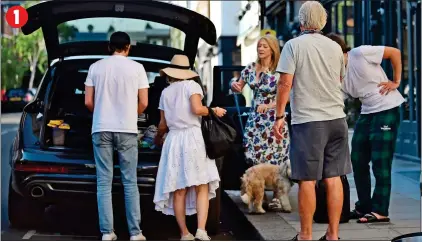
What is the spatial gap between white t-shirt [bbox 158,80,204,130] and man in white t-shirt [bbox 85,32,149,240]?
0.62ft

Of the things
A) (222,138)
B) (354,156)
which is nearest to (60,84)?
(222,138)

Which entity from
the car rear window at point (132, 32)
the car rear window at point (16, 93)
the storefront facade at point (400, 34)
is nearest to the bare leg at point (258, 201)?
the car rear window at point (132, 32)

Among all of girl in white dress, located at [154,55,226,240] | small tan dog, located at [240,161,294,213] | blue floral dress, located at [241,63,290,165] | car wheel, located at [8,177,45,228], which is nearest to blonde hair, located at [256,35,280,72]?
blue floral dress, located at [241,63,290,165]

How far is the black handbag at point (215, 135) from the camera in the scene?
254 inches

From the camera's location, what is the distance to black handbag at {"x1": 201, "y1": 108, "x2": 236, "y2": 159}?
254 inches

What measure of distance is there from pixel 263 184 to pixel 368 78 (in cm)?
144

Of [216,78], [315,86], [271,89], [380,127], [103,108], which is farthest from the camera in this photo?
[216,78]

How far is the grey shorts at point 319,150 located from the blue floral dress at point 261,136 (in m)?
1.79

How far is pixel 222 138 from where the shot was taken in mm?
6457

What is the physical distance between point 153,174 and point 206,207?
505 mm

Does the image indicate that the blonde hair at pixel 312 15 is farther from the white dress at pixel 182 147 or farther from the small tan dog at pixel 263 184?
the small tan dog at pixel 263 184

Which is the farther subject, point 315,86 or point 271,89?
point 271,89

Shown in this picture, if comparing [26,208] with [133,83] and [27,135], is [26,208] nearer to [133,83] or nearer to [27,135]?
[27,135]

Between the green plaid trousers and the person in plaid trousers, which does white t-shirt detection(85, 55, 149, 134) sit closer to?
the person in plaid trousers
